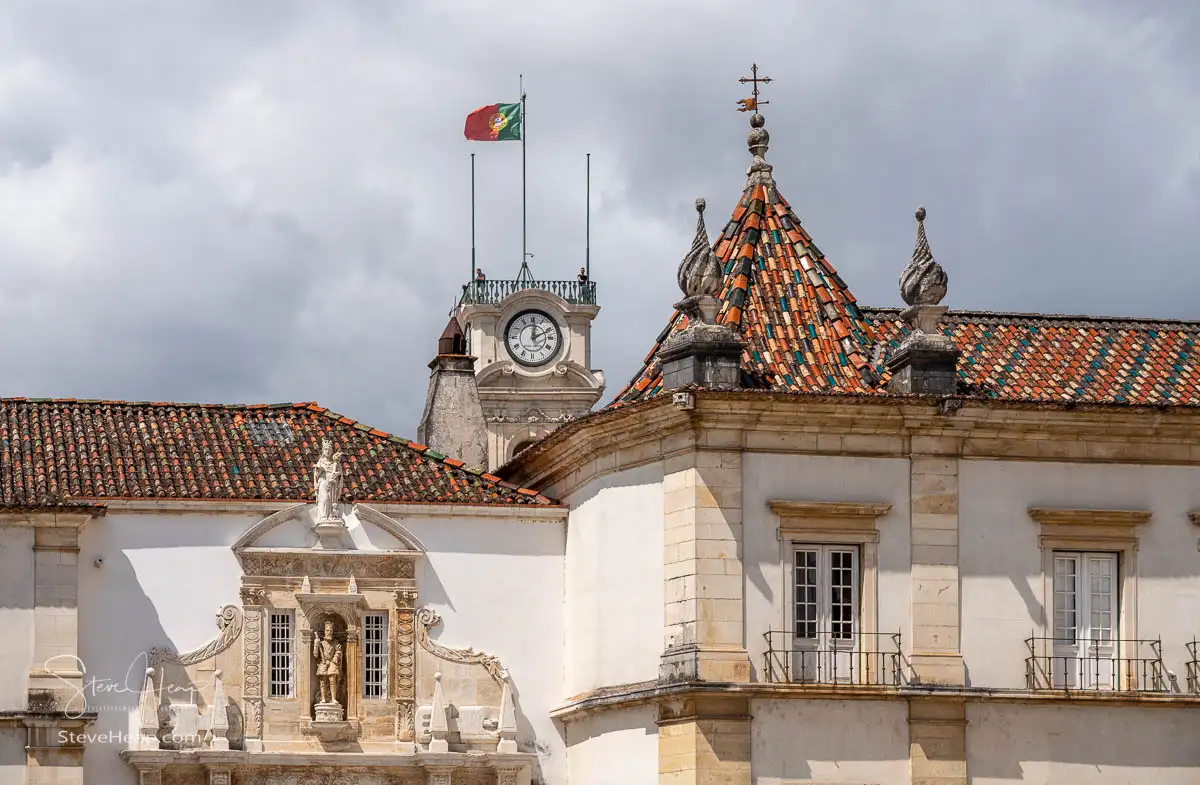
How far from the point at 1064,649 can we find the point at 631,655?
214 inches

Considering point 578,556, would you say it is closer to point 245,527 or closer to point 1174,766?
point 245,527

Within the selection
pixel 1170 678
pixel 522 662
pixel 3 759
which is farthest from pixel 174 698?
pixel 1170 678

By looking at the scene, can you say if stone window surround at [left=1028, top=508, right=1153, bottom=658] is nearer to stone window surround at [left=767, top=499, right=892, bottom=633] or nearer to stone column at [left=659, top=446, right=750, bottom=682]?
stone window surround at [left=767, top=499, right=892, bottom=633]

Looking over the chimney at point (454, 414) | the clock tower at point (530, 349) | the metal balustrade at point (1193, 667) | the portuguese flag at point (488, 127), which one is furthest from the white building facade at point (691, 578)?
the clock tower at point (530, 349)

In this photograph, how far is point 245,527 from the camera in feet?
111

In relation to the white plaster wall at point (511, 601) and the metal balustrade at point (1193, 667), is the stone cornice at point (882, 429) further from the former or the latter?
the metal balustrade at point (1193, 667)

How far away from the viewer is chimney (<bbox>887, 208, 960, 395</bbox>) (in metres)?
32.7

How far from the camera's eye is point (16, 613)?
107ft

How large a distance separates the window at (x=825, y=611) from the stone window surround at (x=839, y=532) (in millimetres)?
114

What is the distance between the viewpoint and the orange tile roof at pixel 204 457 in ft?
111

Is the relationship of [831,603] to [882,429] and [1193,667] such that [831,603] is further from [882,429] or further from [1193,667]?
[1193,667]

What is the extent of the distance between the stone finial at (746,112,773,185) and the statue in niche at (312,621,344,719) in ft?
27.9

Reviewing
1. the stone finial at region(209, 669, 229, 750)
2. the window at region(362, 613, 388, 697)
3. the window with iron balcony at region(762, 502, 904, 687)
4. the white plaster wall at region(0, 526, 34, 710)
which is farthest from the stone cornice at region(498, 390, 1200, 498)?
the white plaster wall at region(0, 526, 34, 710)

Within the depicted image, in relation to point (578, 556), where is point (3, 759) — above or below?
below
